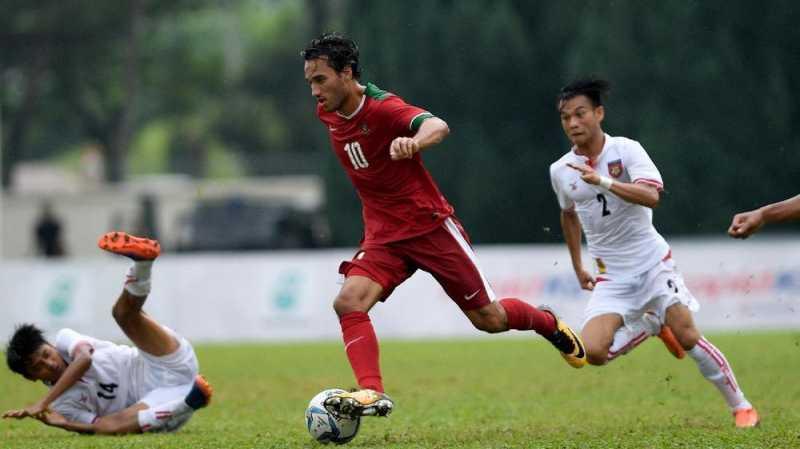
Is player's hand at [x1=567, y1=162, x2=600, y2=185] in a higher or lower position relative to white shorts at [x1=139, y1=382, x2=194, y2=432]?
higher

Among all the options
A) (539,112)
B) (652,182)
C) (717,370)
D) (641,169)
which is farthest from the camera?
(539,112)

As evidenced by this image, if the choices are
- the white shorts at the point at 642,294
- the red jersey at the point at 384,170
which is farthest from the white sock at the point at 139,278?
the white shorts at the point at 642,294

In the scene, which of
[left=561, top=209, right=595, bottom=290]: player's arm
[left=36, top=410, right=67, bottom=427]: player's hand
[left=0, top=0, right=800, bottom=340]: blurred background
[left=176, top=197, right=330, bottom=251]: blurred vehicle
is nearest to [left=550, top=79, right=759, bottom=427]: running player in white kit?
[left=561, top=209, right=595, bottom=290]: player's arm

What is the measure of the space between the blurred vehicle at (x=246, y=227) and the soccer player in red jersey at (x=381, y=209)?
2616 centimetres

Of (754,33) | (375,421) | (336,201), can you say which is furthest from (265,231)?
(375,421)

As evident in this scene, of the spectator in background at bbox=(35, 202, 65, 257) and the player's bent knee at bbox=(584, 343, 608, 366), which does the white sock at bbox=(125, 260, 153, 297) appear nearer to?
the player's bent knee at bbox=(584, 343, 608, 366)

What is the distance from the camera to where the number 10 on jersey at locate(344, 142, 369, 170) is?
866cm

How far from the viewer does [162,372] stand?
1038cm

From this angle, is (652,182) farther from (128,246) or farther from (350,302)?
(128,246)

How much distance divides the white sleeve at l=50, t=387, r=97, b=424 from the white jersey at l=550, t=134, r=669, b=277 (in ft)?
12.2

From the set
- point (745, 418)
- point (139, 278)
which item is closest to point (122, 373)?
point (139, 278)

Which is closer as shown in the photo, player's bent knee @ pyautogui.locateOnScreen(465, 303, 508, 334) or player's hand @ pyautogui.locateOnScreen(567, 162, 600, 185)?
player's hand @ pyautogui.locateOnScreen(567, 162, 600, 185)

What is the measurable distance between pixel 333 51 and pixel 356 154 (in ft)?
2.13

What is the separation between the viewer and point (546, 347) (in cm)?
1952
